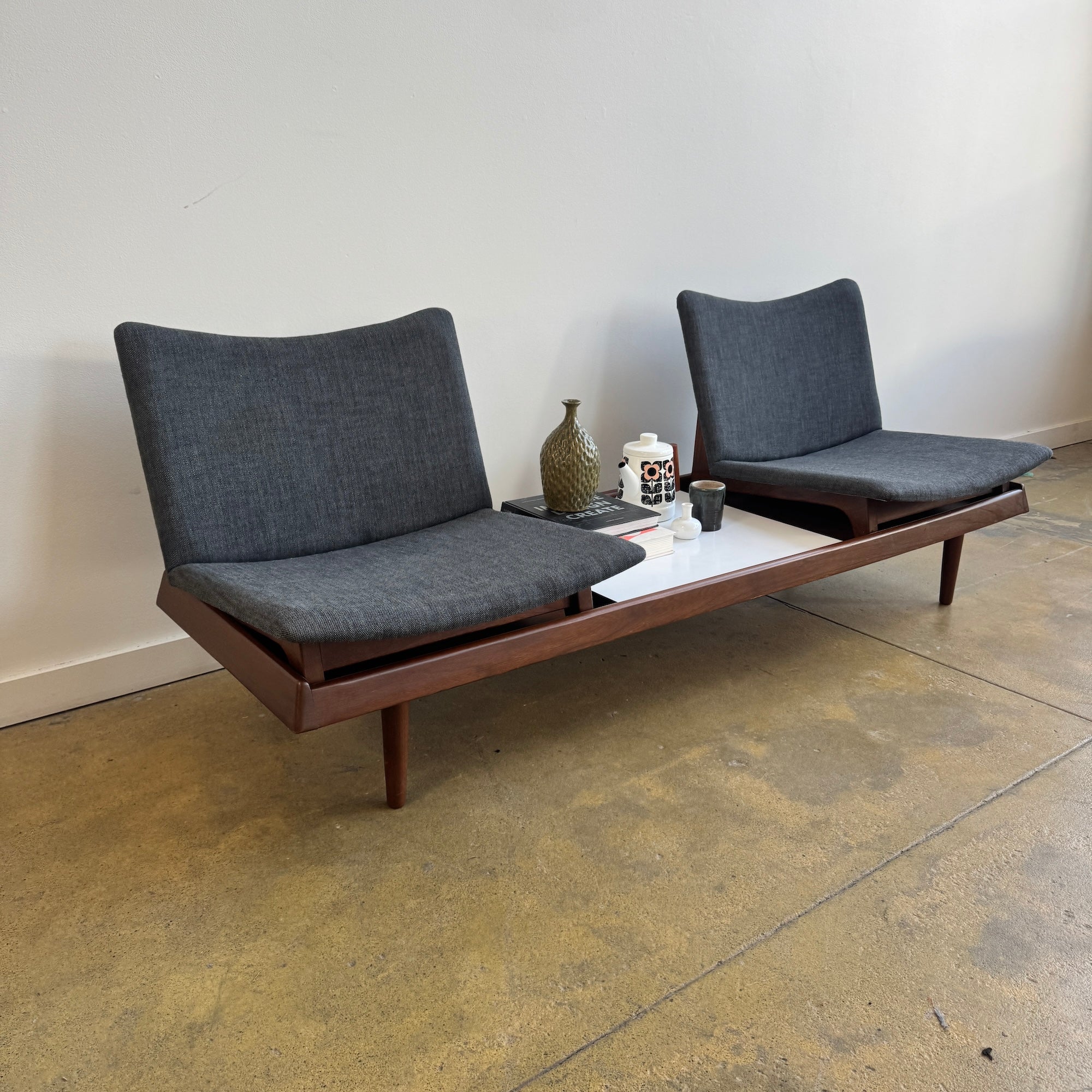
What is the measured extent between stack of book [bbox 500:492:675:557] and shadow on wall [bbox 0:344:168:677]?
2.75 ft

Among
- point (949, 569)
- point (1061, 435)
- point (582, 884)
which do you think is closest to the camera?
point (582, 884)

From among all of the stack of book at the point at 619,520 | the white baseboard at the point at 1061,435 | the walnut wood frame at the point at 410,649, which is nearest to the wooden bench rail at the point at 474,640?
the walnut wood frame at the point at 410,649

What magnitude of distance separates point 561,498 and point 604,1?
1.32 metres

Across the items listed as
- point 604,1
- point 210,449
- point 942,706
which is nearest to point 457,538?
point 210,449

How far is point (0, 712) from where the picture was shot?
191 cm

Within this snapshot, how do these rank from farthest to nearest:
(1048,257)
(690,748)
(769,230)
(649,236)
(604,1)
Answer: (1048,257), (769,230), (649,236), (604,1), (690,748)

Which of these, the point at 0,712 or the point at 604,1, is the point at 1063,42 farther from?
the point at 0,712

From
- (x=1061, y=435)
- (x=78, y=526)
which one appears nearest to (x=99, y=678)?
(x=78, y=526)

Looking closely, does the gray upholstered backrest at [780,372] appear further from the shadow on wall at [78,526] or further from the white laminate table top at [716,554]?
the shadow on wall at [78,526]

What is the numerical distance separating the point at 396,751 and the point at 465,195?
55.2 inches

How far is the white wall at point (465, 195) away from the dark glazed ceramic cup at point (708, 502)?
524mm

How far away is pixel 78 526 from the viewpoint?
194 cm

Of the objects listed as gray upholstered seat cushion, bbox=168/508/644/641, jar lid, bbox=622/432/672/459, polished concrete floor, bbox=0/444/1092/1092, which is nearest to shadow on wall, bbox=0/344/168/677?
polished concrete floor, bbox=0/444/1092/1092

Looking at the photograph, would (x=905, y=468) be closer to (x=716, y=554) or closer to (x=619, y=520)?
(x=716, y=554)
